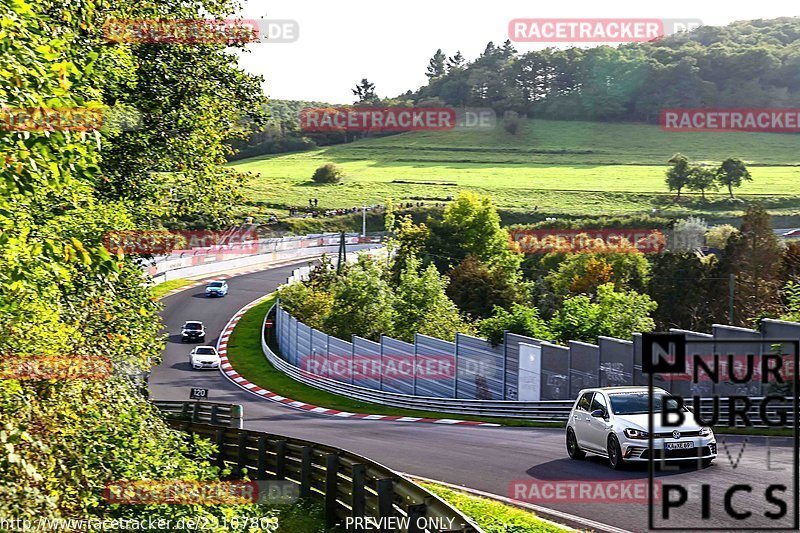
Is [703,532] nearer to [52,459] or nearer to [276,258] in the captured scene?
[52,459]

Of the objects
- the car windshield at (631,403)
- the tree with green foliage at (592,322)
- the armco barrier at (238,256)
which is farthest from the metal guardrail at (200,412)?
the armco barrier at (238,256)

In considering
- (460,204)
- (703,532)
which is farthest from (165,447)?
(460,204)

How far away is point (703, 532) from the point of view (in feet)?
42.1

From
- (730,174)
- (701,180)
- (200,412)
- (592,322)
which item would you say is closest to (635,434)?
(200,412)

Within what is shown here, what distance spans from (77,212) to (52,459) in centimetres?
549

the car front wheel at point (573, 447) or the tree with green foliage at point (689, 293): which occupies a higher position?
the car front wheel at point (573, 447)

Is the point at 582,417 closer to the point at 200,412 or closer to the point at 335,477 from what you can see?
the point at 335,477

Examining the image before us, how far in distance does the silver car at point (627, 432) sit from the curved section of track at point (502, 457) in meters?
0.31

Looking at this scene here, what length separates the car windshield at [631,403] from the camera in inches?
710

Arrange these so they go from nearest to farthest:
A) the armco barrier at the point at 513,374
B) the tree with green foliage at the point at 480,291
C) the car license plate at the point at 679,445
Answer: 1. the car license plate at the point at 679,445
2. the armco barrier at the point at 513,374
3. the tree with green foliage at the point at 480,291

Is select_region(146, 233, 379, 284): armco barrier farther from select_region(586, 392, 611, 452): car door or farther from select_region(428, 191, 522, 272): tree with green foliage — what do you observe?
select_region(586, 392, 611, 452): car door

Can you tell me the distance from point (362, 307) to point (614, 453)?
37.1m

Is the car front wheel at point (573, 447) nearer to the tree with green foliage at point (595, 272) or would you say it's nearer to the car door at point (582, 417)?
the car door at point (582, 417)

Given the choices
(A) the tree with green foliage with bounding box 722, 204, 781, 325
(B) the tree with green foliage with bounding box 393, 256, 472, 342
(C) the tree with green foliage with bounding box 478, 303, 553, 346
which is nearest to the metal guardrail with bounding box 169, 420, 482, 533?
(C) the tree with green foliage with bounding box 478, 303, 553, 346
